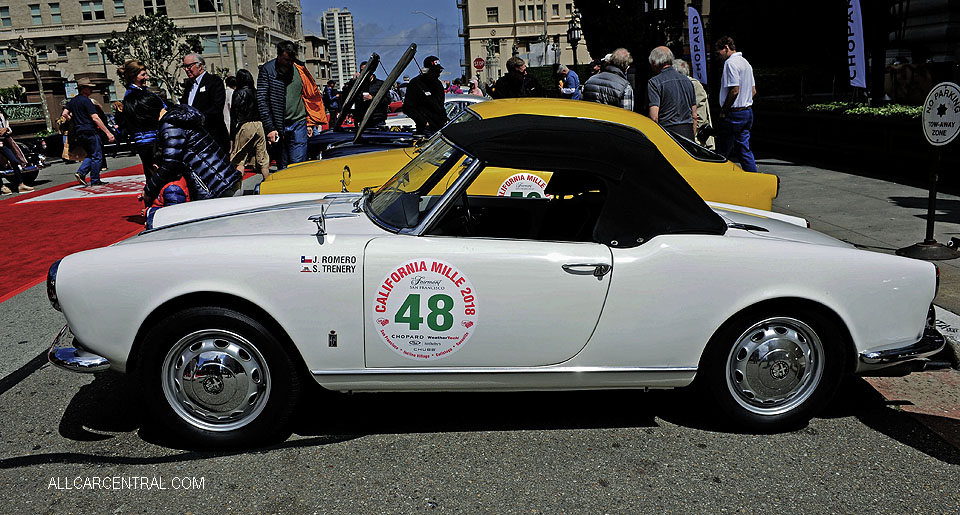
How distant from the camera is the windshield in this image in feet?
11.5

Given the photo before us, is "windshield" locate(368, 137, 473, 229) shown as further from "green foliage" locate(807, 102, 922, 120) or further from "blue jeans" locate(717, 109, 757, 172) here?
"green foliage" locate(807, 102, 922, 120)

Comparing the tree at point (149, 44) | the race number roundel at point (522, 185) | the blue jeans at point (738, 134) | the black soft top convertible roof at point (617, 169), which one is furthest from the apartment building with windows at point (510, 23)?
the black soft top convertible roof at point (617, 169)

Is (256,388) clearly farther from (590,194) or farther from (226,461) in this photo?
(590,194)

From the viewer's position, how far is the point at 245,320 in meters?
3.24

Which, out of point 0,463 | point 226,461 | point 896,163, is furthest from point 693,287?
point 896,163

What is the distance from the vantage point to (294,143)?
959 centimetres

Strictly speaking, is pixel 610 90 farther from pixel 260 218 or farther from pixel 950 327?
pixel 260 218

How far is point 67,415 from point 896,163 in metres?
10.5

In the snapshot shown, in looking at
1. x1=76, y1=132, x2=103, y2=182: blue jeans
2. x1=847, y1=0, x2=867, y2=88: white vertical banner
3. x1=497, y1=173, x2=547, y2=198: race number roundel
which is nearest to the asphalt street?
x1=497, y1=173, x2=547, y2=198: race number roundel

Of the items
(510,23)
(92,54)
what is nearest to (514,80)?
(92,54)

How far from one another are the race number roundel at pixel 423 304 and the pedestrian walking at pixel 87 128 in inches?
439

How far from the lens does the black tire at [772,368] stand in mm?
3420

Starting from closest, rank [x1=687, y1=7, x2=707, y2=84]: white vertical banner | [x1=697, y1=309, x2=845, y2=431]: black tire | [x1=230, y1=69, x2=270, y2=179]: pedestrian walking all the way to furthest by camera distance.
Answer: [x1=697, y1=309, x2=845, y2=431]: black tire, [x1=230, y1=69, x2=270, y2=179]: pedestrian walking, [x1=687, y1=7, x2=707, y2=84]: white vertical banner

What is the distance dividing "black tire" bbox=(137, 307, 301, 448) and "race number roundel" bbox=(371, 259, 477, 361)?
49 centimetres
